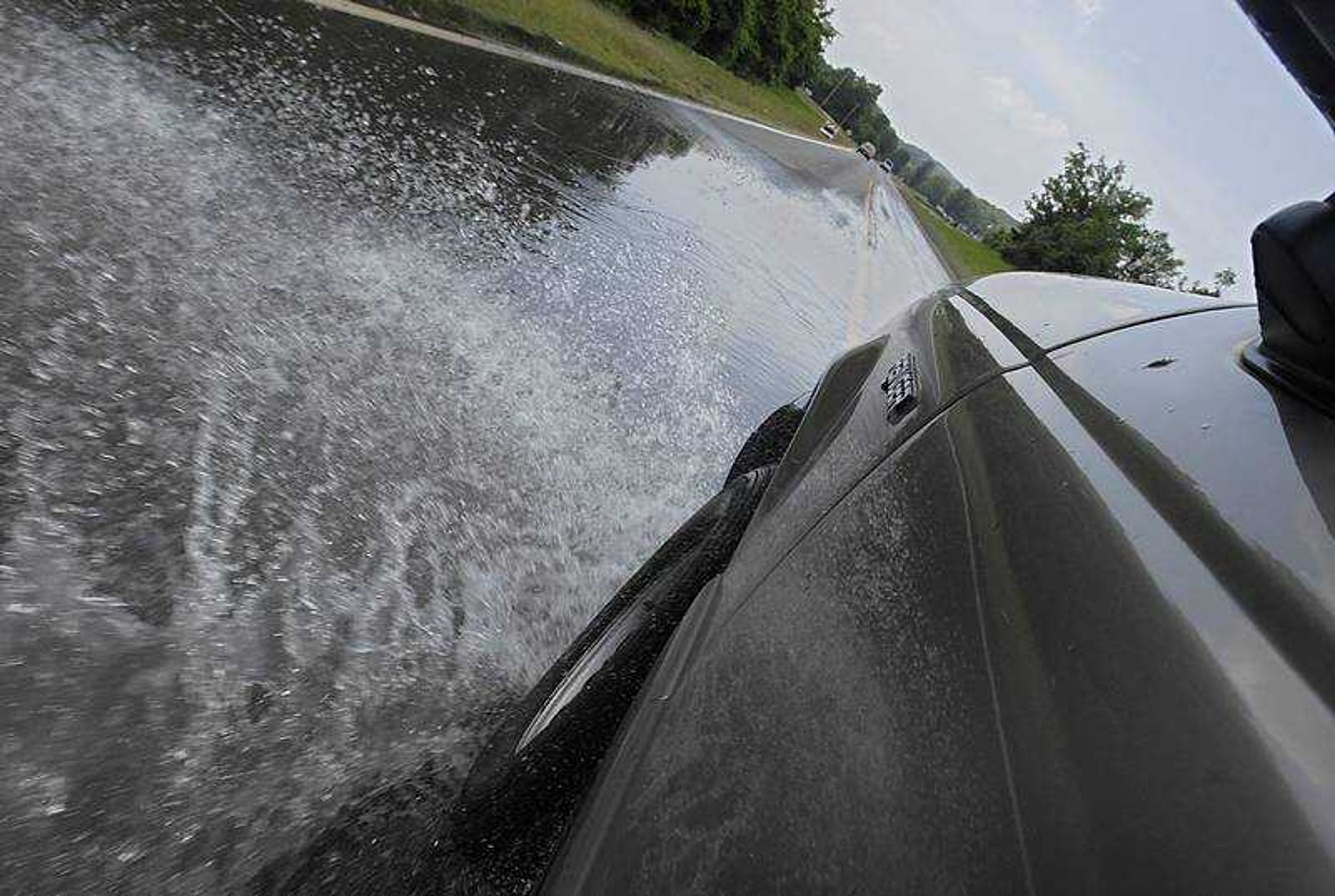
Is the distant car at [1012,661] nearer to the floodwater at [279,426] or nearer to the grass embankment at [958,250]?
the floodwater at [279,426]

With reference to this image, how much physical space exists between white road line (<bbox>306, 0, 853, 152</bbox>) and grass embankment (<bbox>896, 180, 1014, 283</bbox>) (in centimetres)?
621

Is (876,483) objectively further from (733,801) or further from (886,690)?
(733,801)

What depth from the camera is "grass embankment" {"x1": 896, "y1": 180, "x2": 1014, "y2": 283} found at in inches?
781

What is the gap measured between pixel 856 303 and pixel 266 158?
6469 mm

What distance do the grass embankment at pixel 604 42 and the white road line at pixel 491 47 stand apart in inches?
8.1

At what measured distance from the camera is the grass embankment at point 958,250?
19.8 m

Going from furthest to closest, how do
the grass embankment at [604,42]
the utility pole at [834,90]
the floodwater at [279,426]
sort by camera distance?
the utility pole at [834,90] → the grass embankment at [604,42] → the floodwater at [279,426]

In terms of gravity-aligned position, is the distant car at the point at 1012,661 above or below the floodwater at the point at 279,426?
above

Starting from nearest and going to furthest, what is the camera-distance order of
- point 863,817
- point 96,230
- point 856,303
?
1. point 863,817
2. point 96,230
3. point 856,303

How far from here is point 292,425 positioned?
8.92 ft

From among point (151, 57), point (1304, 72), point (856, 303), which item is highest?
point (1304, 72)

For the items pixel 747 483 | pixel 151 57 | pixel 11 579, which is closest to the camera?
pixel 11 579

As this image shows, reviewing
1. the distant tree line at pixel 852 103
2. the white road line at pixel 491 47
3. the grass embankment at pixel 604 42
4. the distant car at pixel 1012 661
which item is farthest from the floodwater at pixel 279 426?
the distant tree line at pixel 852 103

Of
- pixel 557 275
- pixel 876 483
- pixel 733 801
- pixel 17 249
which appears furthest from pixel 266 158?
pixel 733 801
